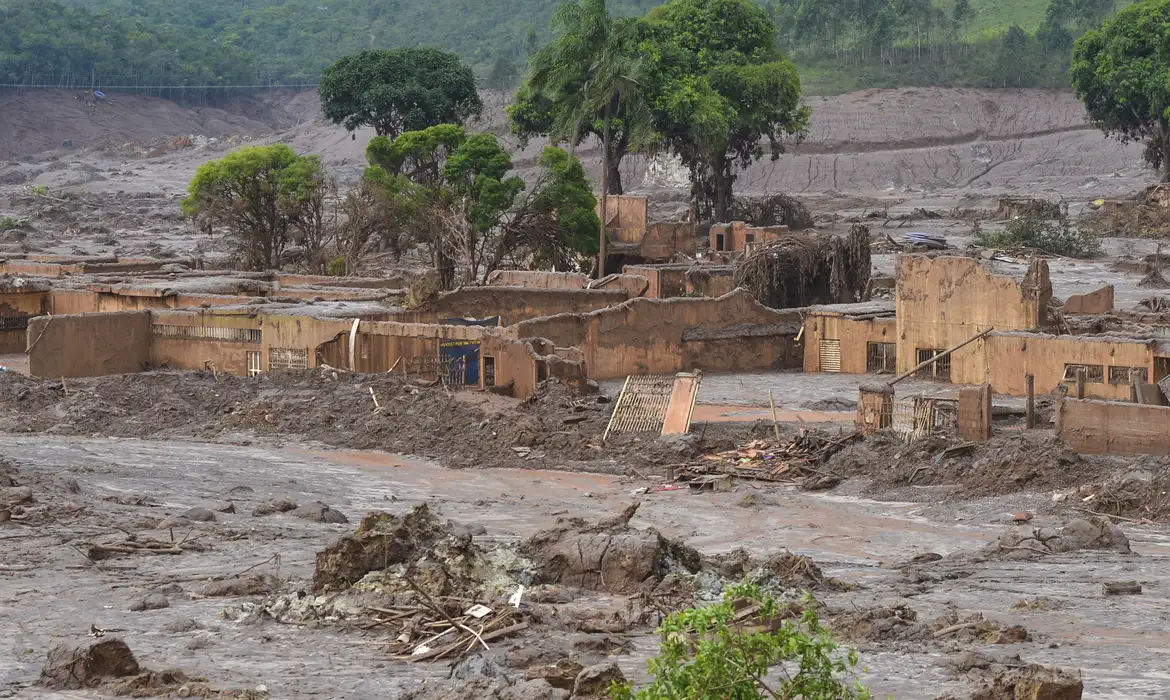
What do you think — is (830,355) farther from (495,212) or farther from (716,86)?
(716,86)

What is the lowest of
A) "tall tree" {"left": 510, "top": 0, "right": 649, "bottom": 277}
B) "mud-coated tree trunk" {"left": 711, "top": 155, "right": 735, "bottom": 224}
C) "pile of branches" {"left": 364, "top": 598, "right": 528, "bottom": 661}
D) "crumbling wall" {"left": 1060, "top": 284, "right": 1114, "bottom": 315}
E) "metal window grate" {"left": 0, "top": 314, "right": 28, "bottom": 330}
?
"pile of branches" {"left": 364, "top": 598, "right": 528, "bottom": 661}

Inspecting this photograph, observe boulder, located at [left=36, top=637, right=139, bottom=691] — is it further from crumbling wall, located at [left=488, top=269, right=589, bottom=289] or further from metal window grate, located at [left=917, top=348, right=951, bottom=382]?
crumbling wall, located at [left=488, top=269, right=589, bottom=289]

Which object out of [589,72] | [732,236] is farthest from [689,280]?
[732,236]

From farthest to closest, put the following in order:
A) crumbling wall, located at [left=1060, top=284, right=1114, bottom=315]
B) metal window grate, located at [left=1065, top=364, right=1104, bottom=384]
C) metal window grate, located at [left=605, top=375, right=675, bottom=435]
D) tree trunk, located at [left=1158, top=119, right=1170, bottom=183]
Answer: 1. tree trunk, located at [left=1158, top=119, right=1170, bottom=183]
2. crumbling wall, located at [left=1060, top=284, right=1114, bottom=315]
3. metal window grate, located at [left=1065, top=364, right=1104, bottom=384]
4. metal window grate, located at [left=605, top=375, right=675, bottom=435]

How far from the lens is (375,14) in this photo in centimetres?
17112

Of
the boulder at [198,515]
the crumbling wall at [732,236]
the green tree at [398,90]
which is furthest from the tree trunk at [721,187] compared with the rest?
the boulder at [198,515]

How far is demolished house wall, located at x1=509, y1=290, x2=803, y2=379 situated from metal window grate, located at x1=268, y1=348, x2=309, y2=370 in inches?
161

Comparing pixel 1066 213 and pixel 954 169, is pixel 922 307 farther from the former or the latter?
pixel 954 169

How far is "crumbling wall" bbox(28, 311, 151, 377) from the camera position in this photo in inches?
1231

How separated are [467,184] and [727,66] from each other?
72.1ft

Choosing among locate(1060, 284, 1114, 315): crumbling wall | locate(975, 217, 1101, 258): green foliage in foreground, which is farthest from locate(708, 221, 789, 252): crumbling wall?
locate(1060, 284, 1114, 315): crumbling wall

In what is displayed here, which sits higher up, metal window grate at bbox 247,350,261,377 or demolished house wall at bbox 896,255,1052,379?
demolished house wall at bbox 896,255,1052,379

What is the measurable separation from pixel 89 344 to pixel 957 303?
1630cm

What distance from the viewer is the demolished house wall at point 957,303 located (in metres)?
31.1
